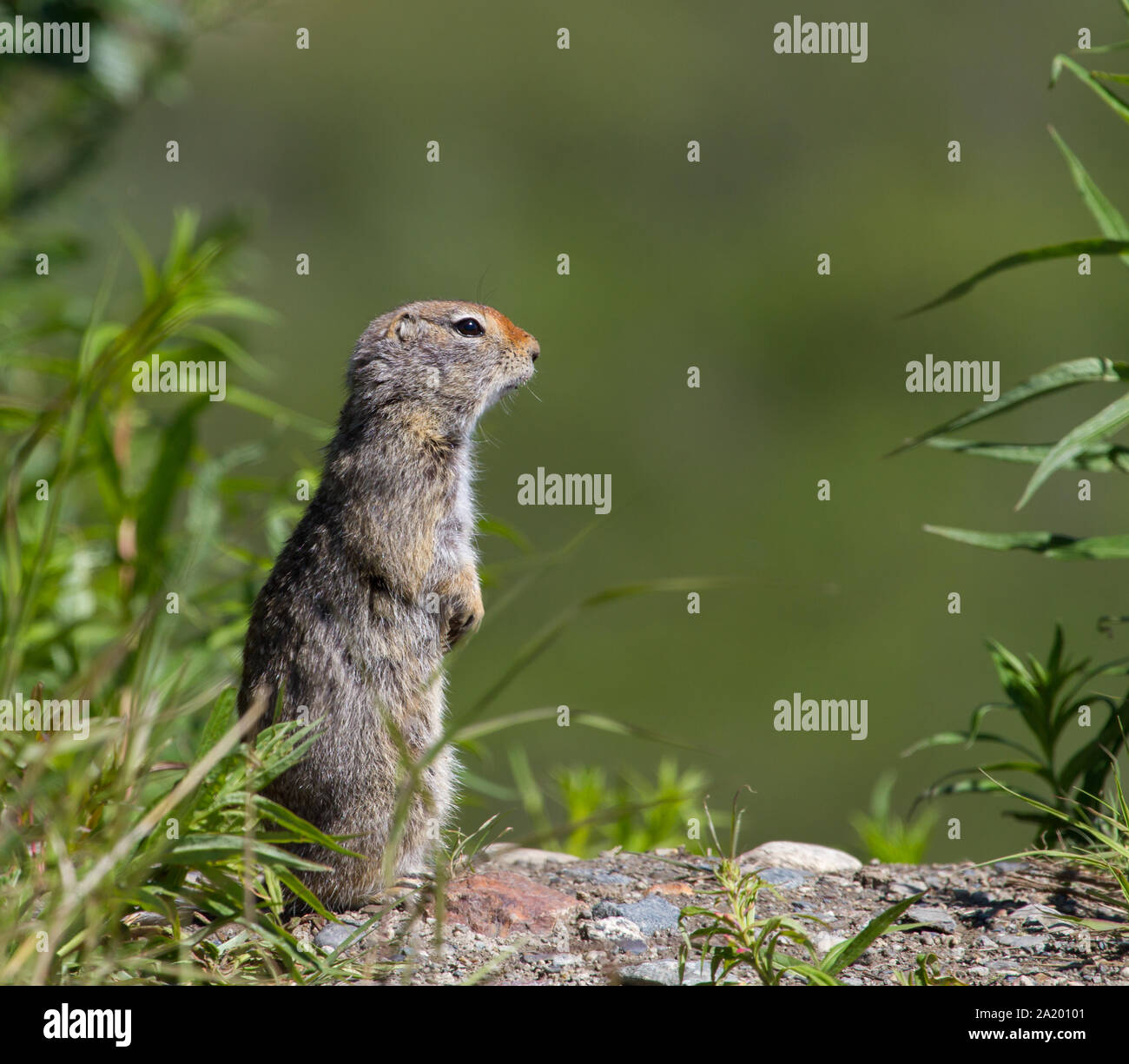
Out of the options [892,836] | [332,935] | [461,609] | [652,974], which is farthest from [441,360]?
[892,836]

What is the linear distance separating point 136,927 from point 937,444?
117 inches

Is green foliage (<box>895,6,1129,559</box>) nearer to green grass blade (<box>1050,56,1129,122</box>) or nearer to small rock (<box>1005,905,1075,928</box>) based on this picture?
green grass blade (<box>1050,56,1129,122</box>)

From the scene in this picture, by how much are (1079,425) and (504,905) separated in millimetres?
2366

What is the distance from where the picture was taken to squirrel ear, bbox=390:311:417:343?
4.63m

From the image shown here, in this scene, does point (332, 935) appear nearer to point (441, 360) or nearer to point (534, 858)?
point (534, 858)

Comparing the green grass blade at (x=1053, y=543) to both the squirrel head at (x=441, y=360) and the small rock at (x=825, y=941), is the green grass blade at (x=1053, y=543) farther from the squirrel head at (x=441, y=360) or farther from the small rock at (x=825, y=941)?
the squirrel head at (x=441, y=360)

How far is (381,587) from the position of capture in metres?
4.08

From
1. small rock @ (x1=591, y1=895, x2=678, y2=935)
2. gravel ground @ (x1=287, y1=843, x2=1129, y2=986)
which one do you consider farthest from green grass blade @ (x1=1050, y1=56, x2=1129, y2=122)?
small rock @ (x1=591, y1=895, x2=678, y2=935)

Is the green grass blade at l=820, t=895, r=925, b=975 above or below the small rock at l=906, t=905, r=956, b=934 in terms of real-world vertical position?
above

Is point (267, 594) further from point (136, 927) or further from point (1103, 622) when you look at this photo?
point (1103, 622)

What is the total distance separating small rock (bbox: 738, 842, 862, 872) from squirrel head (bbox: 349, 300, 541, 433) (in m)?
1.91

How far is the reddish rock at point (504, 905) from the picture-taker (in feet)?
11.8

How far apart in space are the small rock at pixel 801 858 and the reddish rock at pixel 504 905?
0.78 metres
